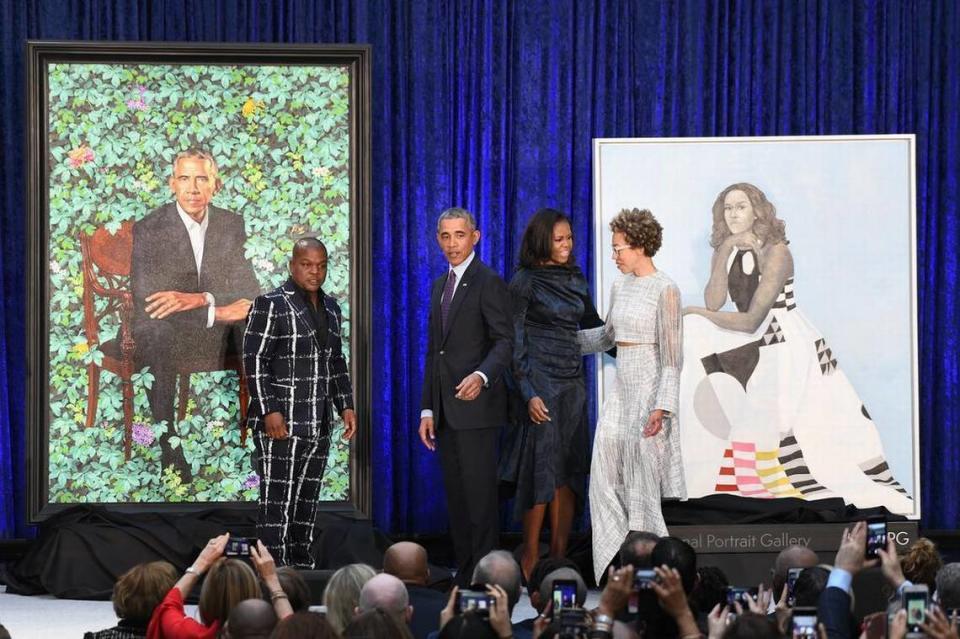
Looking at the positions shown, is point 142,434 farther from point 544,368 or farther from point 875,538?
point 875,538

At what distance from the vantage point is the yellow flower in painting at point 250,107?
7348 millimetres

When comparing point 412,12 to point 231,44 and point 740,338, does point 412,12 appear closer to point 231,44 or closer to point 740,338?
point 231,44

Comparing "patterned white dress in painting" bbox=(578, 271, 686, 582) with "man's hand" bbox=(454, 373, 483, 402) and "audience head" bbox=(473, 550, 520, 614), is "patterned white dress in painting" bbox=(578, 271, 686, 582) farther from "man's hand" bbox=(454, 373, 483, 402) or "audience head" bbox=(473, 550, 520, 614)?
"audience head" bbox=(473, 550, 520, 614)

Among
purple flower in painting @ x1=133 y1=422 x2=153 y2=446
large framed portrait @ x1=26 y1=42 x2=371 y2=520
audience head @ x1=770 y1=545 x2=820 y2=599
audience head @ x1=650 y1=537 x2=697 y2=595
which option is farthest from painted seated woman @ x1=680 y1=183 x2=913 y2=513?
audience head @ x1=650 y1=537 x2=697 y2=595

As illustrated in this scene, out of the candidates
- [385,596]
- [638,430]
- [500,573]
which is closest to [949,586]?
[500,573]

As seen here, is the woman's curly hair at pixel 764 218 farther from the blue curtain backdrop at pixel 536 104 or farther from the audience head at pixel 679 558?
the audience head at pixel 679 558

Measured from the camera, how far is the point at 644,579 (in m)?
3.78

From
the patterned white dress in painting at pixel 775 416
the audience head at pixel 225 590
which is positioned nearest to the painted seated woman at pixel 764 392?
the patterned white dress in painting at pixel 775 416

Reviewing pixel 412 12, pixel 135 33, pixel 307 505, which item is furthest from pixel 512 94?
pixel 307 505

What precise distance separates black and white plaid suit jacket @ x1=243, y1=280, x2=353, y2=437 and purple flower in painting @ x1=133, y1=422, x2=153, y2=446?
2.54ft

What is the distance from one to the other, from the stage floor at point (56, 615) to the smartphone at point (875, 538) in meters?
2.39

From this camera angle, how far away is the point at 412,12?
801 centimetres

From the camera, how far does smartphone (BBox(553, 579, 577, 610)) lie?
3.58m

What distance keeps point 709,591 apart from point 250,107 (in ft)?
12.3
